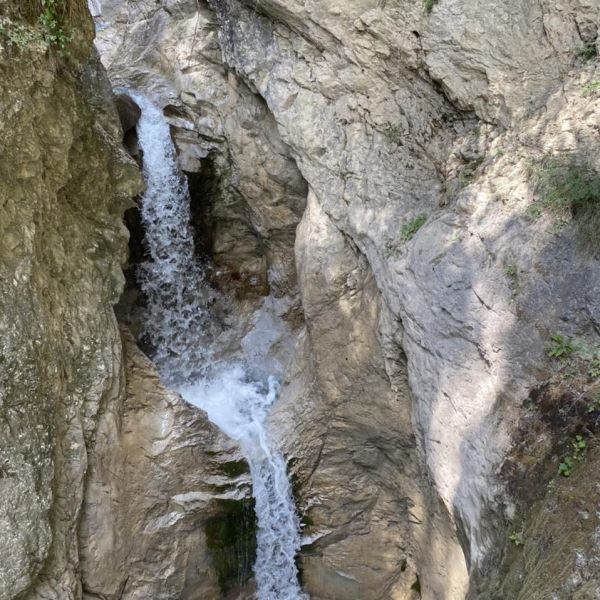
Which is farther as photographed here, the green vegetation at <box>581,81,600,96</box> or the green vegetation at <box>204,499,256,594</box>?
the green vegetation at <box>204,499,256,594</box>

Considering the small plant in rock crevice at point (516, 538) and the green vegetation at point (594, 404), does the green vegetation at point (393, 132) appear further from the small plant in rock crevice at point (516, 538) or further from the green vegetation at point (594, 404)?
the small plant in rock crevice at point (516, 538)

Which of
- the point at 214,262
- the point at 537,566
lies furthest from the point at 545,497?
the point at 214,262

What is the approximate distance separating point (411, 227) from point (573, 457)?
2.76m

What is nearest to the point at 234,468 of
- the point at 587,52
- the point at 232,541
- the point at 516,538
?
the point at 232,541

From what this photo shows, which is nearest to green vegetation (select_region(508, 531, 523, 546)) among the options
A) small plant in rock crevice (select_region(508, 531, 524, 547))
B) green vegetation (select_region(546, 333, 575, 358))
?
small plant in rock crevice (select_region(508, 531, 524, 547))

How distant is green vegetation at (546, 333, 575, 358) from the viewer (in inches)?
147

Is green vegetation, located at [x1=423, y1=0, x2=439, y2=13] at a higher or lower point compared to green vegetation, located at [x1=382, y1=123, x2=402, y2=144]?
higher

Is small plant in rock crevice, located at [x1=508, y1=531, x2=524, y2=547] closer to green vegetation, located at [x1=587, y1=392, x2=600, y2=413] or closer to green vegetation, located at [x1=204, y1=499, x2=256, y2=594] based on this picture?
green vegetation, located at [x1=587, y1=392, x2=600, y2=413]

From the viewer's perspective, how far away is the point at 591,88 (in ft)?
13.9

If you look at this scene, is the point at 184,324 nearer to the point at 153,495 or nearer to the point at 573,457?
the point at 153,495

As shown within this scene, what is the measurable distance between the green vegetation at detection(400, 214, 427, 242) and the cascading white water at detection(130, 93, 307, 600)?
3.43 metres

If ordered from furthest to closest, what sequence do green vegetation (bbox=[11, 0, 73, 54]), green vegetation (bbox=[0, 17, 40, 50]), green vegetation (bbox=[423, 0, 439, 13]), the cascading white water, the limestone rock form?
1. the cascading white water
2. the limestone rock
3. green vegetation (bbox=[423, 0, 439, 13])
4. green vegetation (bbox=[11, 0, 73, 54])
5. green vegetation (bbox=[0, 17, 40, 50])

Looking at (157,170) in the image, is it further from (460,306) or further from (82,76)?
(460,306)

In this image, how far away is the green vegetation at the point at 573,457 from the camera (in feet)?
11.0
